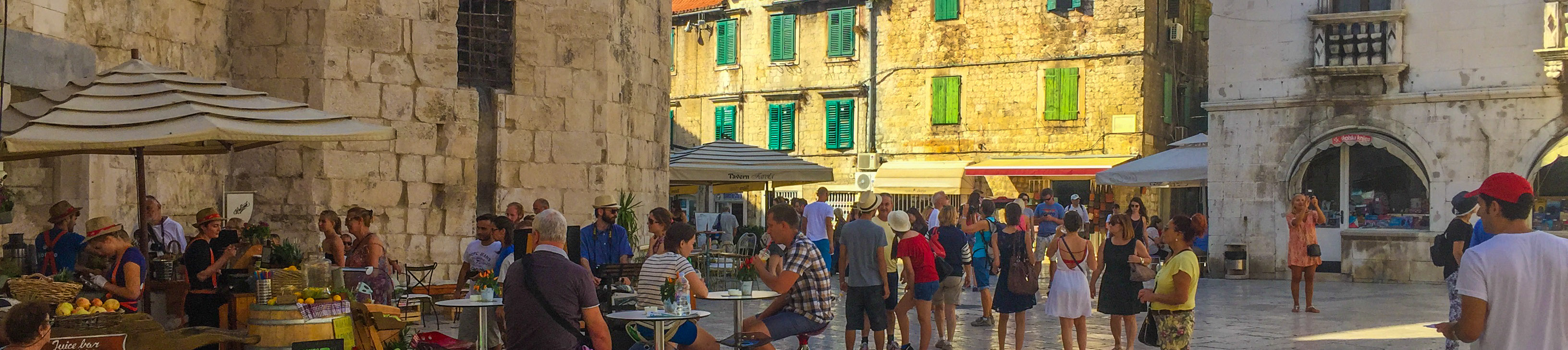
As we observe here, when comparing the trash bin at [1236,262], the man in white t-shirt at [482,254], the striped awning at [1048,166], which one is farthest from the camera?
the striped awning at [1048,166]

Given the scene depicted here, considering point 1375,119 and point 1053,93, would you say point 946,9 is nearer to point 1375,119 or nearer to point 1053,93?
point 1053,93

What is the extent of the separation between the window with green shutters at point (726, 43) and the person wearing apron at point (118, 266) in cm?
2232

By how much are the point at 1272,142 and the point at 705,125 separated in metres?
15.3

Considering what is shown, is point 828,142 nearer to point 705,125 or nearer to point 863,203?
point 705,125

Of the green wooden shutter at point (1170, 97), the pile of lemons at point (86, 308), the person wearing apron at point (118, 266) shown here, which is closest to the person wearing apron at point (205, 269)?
the person wearing apron at point (118, 266)

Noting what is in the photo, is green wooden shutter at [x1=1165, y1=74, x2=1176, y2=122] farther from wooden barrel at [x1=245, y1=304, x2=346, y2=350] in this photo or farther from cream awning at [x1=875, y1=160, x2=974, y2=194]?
wooden barrel at [x1=245, y1=304, x2=346, y2=350]

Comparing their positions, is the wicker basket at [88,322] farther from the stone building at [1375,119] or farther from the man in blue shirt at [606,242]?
the stone building at [1375,119]

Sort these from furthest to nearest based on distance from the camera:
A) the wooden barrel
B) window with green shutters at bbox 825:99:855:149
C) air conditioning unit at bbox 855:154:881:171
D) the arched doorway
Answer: window with green shutters at bbox 825:99:855:149 → air conditioning unit at bbox 855:154:881:171 → the arched doorway → the wooden barrel

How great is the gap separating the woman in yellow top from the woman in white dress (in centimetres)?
141

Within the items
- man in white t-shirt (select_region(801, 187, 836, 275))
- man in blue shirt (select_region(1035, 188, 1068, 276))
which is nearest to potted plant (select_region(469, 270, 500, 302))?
man in white t-shirt (select_region(801, 187, 836, 275))

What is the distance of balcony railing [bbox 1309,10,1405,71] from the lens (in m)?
16.5

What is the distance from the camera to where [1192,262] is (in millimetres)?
7293

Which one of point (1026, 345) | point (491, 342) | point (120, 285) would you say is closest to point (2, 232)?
point (120, 285)

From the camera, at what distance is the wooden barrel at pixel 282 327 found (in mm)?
6738
